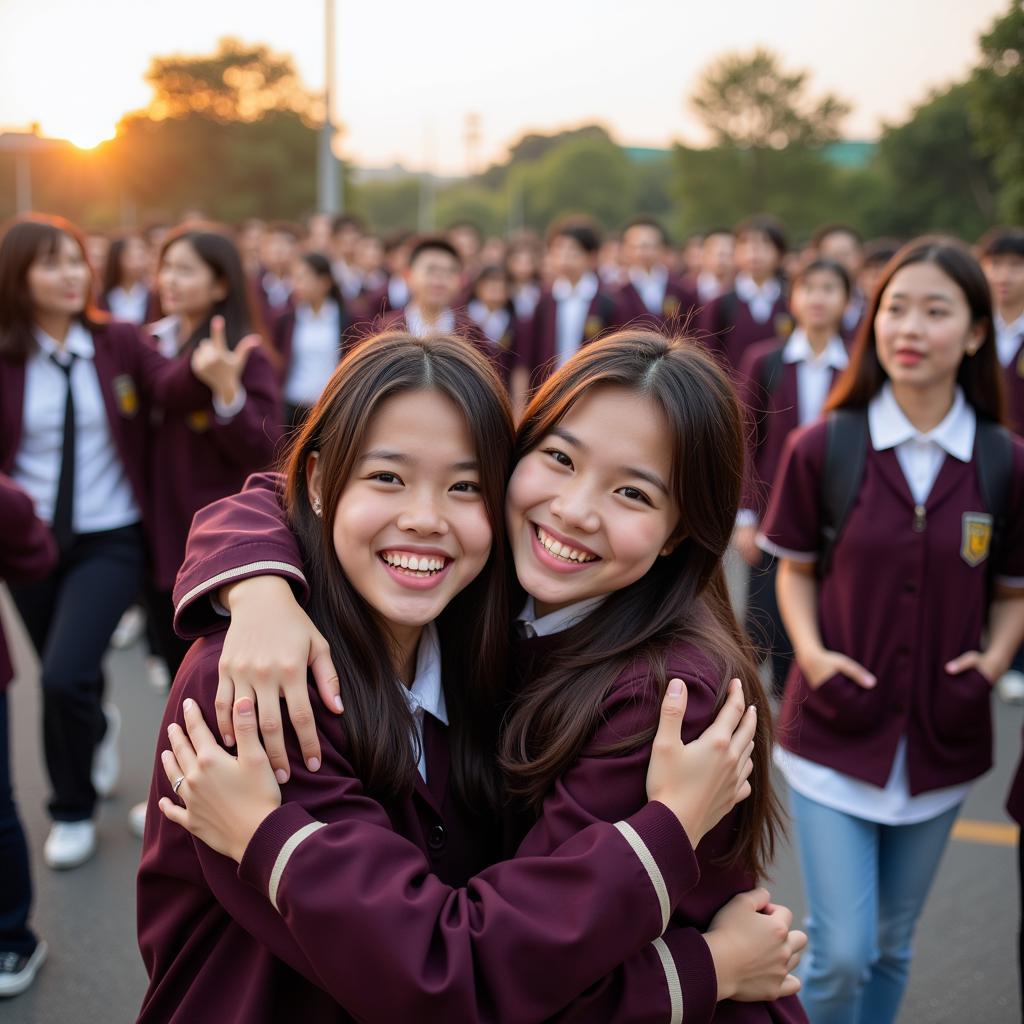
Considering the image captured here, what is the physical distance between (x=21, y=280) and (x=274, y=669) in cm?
284

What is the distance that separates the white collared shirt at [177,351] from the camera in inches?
158

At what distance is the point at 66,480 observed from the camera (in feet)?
12.1

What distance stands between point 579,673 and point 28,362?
2.76m

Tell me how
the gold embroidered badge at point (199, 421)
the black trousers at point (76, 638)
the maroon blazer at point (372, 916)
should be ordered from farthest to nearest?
the gold embroidered badge at point (199, 421)
the black trousers at point (76, 638)
the maroon blazer at point (372, 916)

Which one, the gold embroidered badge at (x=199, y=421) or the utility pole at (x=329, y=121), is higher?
the utility pole at (x=329, y=121)

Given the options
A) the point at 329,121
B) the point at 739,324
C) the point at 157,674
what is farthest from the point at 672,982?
the point at 329,121

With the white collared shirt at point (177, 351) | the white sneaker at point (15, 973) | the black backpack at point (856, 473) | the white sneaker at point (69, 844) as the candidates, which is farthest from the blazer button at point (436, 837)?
the white collared shirt at point (177, 351)

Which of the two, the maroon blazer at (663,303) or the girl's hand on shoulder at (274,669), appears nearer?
the girl's hand on shoulder at (274,669)

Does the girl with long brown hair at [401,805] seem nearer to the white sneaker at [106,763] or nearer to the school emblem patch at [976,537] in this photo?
the school emblem patch at [976,537]

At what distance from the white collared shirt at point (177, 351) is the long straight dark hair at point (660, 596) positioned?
2399 mm

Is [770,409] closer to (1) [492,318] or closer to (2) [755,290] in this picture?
(2) [755,290]

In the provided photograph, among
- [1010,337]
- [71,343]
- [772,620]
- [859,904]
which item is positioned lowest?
[859,904]

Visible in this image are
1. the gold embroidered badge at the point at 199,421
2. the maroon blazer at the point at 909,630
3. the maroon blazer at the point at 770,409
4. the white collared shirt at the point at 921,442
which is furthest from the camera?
the maroon blazer at the point at 770,409

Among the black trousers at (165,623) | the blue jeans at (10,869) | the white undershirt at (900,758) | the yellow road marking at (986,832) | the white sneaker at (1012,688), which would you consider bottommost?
the yellow road marking at (986,832)
